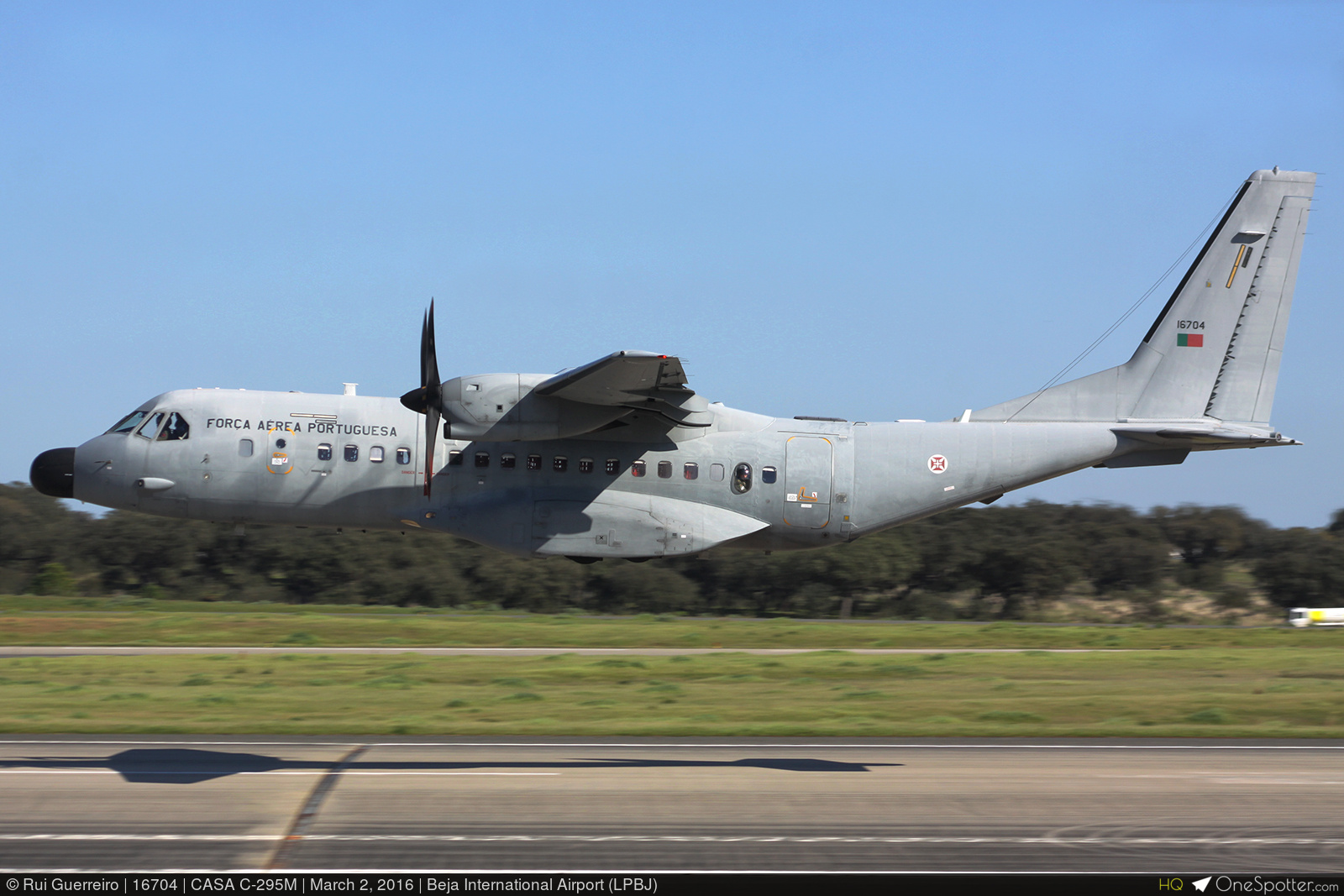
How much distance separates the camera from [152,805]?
10398 mm

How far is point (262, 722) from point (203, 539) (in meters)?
32.2

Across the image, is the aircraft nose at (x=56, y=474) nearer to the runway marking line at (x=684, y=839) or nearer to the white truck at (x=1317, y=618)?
the runway marking line at (x=684, y=839)

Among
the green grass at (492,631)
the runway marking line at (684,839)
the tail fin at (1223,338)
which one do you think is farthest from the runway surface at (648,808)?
the green grass at (492,631)

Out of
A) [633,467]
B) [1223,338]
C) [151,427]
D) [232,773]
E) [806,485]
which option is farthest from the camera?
[1223,338]

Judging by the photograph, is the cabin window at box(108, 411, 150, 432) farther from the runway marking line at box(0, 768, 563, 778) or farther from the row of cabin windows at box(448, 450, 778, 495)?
the runway marking line at box(0, 768, 563, 778)

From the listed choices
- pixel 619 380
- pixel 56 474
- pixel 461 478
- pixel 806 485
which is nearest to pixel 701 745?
pixel 619 380

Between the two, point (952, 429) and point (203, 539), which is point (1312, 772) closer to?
point (952, 429)

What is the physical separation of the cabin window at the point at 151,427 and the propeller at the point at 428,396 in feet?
15.7

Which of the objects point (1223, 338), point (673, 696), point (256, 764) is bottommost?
point (673, 696)

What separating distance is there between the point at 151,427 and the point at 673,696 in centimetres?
1114

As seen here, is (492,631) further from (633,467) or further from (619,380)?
(619,380)
